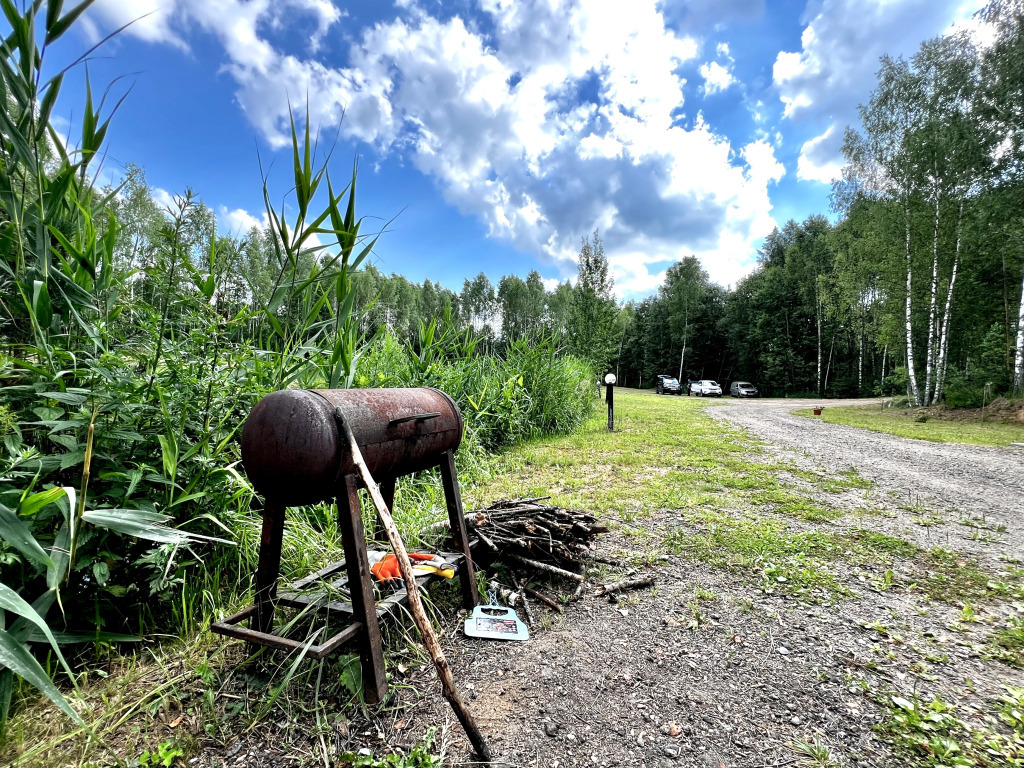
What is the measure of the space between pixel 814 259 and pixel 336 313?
126 ft

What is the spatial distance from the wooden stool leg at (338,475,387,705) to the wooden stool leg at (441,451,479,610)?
0.74 metres

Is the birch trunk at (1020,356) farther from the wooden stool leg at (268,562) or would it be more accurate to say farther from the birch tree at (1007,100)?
the wooden stool leg at (268,562)

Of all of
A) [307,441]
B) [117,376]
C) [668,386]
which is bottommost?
[668,386]

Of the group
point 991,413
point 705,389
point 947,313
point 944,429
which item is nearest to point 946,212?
point 947,313

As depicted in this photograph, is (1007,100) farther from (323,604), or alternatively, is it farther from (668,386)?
(323,604)

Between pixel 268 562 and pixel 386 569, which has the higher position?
pixel 268 562

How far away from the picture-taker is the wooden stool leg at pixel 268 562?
176 cm

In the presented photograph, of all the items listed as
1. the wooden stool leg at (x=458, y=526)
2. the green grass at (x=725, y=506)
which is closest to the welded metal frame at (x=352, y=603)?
the wooden stool leg at (x=458, y=526)

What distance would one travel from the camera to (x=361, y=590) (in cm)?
172

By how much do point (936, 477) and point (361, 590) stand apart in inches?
274

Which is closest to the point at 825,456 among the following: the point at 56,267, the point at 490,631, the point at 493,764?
the point at 490,631

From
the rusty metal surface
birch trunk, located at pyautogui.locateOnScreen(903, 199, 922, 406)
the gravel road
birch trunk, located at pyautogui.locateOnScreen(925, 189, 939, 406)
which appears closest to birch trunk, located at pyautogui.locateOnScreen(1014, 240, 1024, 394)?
birch trunk, located at pyautogui.locateOnScreen(925, 189, 939, 406)

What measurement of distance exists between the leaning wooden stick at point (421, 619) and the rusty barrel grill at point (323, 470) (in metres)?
0.11

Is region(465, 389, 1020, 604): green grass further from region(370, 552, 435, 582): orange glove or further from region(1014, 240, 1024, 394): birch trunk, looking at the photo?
region(1014, 240, 1024, 394): birch trunk
